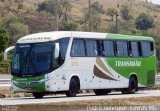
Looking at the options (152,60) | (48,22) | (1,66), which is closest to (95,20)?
(48,22)

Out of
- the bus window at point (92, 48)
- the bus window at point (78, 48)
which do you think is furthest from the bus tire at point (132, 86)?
the bus window at point (78, 48)

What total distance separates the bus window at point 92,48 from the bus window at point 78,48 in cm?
50

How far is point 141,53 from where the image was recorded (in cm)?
3484

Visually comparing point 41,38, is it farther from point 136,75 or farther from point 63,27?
point 63,27

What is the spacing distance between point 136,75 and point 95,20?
91849 mm

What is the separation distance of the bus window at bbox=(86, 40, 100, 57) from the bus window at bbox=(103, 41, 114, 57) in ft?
1.96

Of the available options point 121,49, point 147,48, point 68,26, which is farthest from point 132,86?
point 68,26

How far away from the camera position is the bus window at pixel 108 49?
32.0 metres

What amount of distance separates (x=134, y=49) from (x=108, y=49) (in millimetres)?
2570

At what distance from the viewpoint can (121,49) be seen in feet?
109

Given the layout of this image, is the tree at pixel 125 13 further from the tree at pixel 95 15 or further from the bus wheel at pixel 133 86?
the bus wheel at pixel 133 86

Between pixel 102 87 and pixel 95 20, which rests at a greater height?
pixel 95 20

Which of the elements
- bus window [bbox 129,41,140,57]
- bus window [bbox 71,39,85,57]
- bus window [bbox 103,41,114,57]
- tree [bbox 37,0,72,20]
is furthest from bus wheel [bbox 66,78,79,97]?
tree [bbox 37,0,72,20]

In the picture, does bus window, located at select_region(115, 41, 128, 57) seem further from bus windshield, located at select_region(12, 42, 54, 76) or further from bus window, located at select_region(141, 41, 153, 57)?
bus windshield, located at select_region(12, 42, 54, 76)
